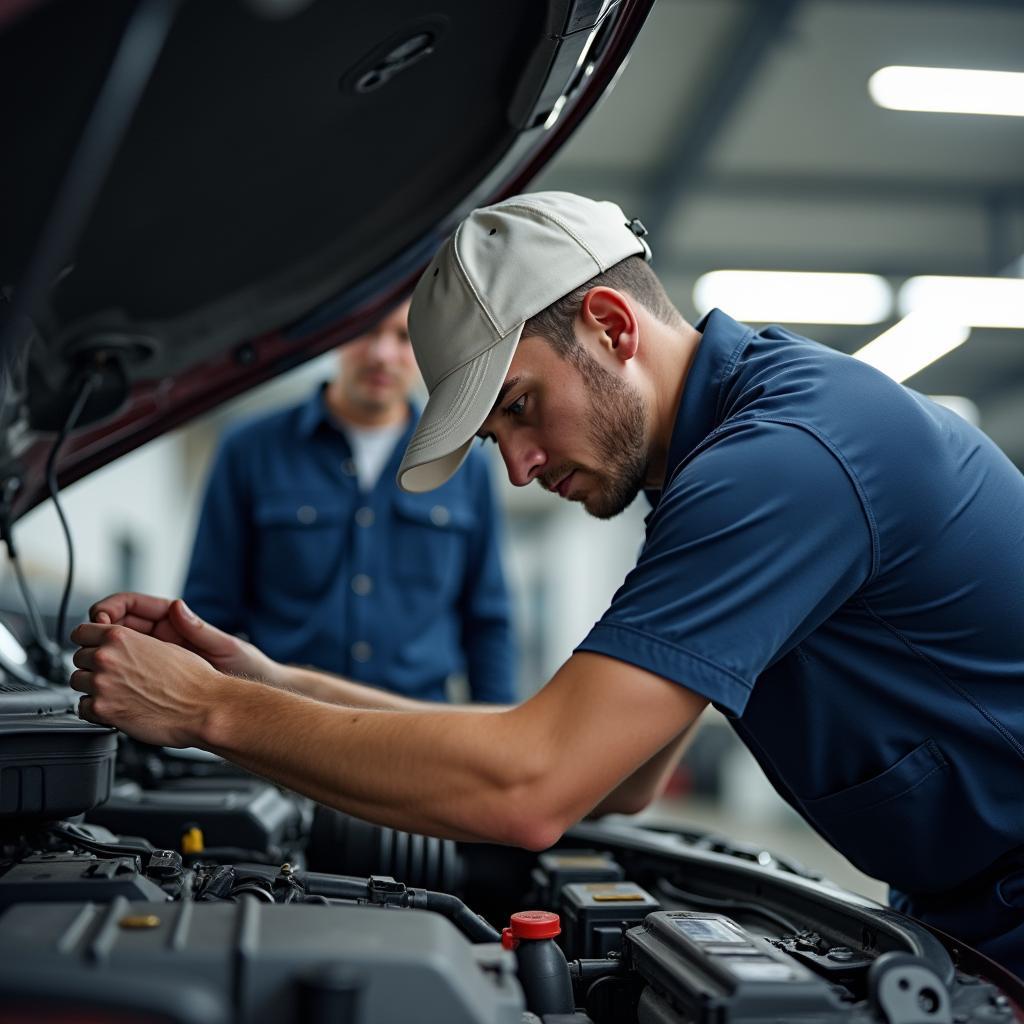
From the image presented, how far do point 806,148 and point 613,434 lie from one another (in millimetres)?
4827

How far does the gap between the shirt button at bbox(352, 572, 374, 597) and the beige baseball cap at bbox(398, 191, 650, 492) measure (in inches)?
39.2

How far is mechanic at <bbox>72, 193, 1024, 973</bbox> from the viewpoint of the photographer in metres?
0.93

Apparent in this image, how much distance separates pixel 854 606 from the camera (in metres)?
1.06

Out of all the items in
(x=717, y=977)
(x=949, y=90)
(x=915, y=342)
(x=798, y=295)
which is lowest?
(x=717, y=977)

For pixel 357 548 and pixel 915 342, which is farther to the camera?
pixel 915 342

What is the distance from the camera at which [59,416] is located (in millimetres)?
1604

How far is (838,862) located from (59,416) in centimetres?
516

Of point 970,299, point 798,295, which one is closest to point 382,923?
point 798,295

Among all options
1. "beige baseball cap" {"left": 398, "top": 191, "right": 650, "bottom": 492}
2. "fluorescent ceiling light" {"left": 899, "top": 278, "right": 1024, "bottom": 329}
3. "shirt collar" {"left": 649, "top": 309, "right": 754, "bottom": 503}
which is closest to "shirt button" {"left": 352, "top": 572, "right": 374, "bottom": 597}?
"beige baseball cap" {"left": 398, "top": 191, "right": 650, "bottom": 492}

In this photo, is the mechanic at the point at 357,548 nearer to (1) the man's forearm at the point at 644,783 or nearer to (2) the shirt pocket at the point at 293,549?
(2) the shirt pocket at the point at 293,549

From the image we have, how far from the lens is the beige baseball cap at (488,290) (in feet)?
3.84

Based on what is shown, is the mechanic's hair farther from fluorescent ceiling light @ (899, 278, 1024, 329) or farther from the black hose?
fluorescent ceiling light @ (899, 278, 1024, 329)

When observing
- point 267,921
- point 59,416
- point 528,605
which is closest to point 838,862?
point 59,416

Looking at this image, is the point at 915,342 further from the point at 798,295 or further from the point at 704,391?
the point at 704,391
